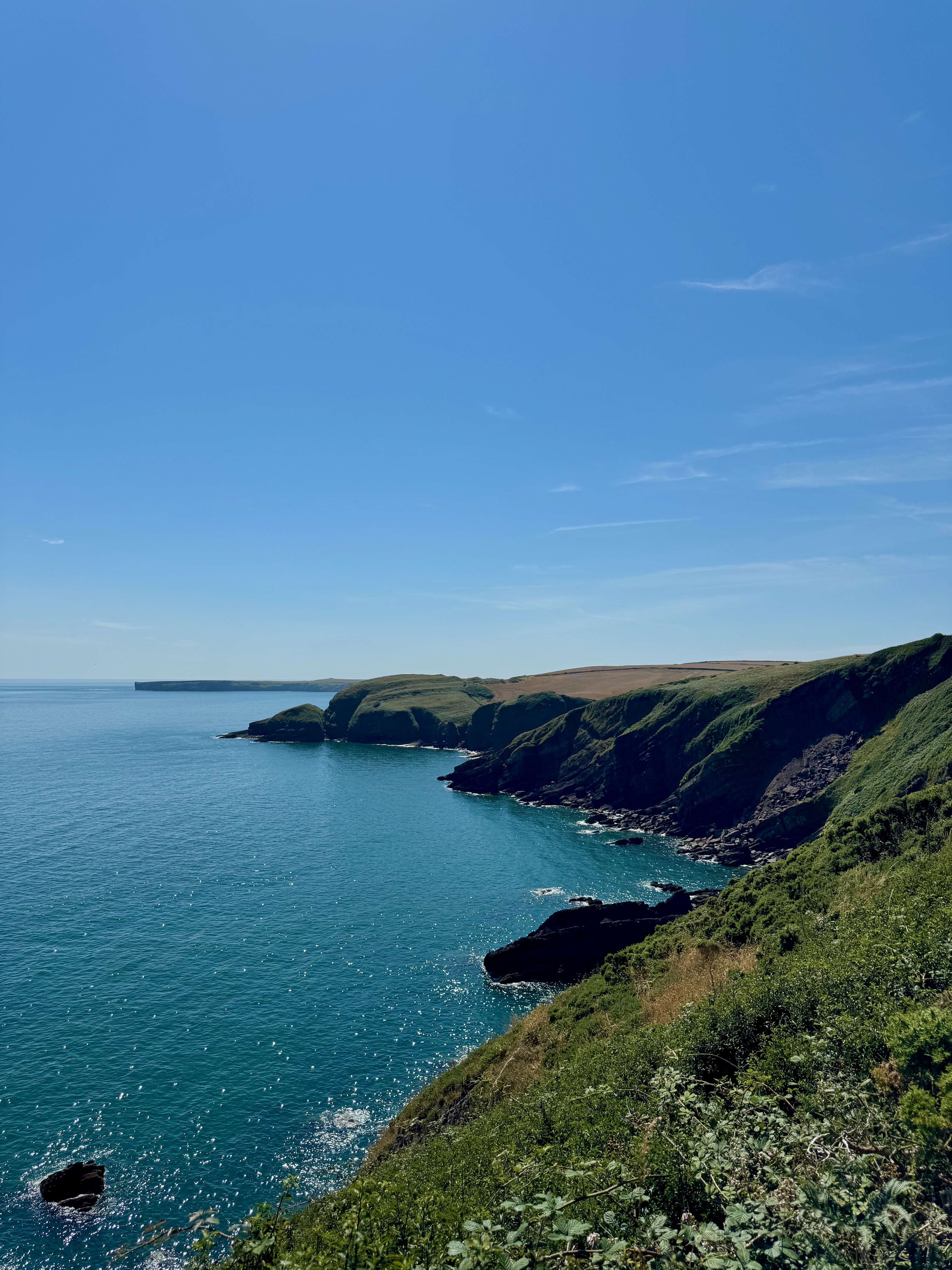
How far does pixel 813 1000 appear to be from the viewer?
47.0 feet

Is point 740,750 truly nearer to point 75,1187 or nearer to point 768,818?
point 768,818

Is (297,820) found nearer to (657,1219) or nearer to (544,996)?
(544,996)

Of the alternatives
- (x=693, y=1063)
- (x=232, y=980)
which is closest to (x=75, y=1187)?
(x=232, y=980)

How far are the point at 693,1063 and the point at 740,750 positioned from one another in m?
99.8

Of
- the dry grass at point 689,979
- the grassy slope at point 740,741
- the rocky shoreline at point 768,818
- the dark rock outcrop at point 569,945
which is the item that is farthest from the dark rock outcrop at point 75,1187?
the rocky shoreline at point 768,818

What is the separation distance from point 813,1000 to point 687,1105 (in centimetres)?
516

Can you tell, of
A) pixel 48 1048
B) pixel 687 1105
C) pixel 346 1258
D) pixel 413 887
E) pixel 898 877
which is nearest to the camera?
pixel 346 1258

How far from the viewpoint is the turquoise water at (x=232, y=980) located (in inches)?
1177

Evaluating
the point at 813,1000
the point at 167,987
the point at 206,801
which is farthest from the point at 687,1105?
the point at 206,801

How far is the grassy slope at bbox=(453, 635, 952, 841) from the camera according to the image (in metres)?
81.9

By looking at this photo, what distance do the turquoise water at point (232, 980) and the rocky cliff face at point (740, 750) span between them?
14.0 metres

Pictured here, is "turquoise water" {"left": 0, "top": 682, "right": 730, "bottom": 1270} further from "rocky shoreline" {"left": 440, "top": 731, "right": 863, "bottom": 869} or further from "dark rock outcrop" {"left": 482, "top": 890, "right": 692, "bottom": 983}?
"rocky shoreline" {"left": 440, "top": 731, "right": 863, "bottom": 869}

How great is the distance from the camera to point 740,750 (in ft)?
343

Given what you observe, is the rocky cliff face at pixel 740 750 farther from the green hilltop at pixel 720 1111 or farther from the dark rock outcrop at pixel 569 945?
the green hilltop at pixel 720 1111
